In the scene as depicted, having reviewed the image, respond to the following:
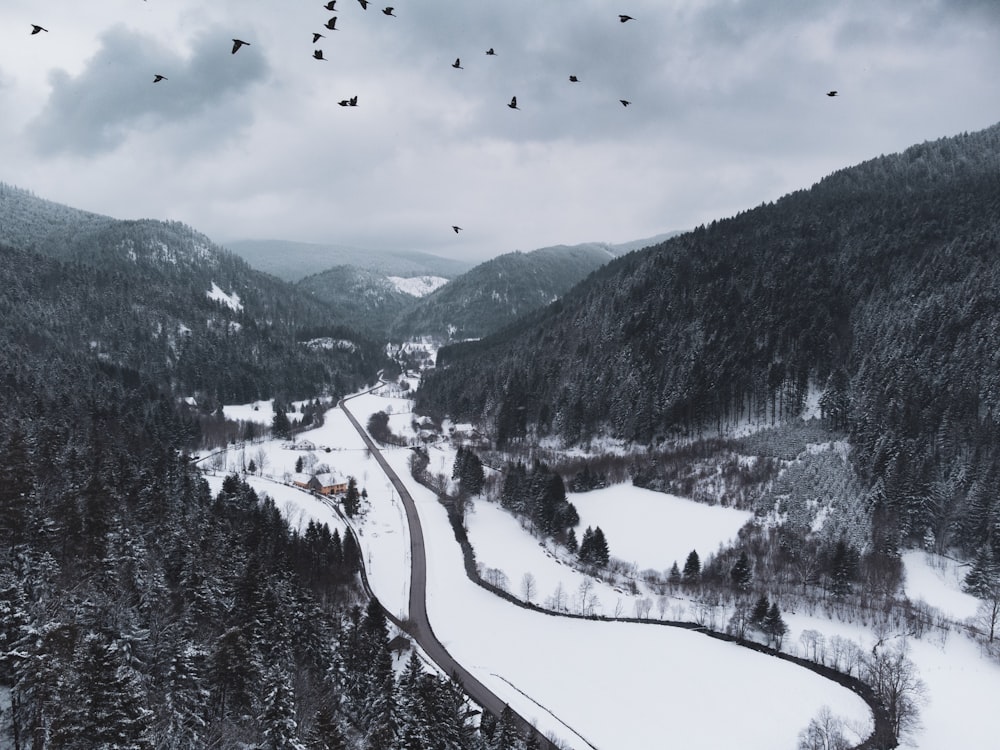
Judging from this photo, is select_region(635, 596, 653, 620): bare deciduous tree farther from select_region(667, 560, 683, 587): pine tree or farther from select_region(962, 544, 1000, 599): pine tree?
select_region(962, 544, 1000, 599): pine tree

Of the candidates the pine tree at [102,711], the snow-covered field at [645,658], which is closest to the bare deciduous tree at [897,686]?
the snow-covered field at [645,658]

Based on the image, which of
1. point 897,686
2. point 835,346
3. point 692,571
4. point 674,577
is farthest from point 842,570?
point 835,346

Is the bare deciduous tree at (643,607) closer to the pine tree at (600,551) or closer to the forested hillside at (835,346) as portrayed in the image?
the pine tree at (600,551)

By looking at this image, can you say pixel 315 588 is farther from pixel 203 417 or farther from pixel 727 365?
pixel 203 417

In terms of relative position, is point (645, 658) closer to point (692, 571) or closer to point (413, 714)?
point (692, 571)

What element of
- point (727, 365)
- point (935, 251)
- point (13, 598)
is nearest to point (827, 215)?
point (935, 251)

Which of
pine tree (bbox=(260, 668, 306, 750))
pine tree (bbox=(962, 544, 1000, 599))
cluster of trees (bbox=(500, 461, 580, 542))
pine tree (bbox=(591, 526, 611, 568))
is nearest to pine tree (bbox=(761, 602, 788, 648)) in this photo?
pine tree (bbox=(591, 526, 611, 568))

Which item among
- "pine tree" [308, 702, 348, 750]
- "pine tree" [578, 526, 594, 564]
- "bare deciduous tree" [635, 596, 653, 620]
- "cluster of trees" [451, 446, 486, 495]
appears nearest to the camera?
"pine tree" [308, 702, 348, 750]
